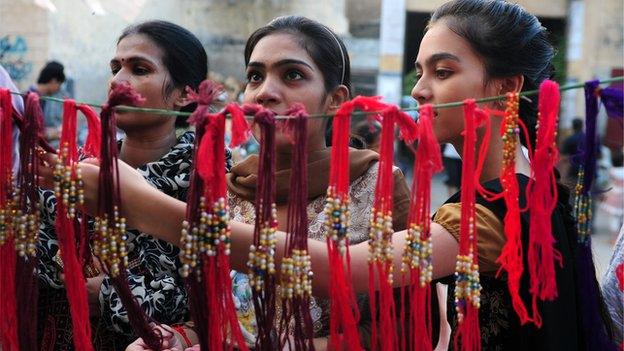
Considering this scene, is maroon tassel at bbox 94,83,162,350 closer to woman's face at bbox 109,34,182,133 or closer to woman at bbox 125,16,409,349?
woman at bbox 125,16,409,349

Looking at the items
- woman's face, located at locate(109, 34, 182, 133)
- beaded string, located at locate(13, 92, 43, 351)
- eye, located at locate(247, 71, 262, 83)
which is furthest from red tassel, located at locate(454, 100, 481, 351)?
woman's face, located at locate(109, 34, 182, 133)

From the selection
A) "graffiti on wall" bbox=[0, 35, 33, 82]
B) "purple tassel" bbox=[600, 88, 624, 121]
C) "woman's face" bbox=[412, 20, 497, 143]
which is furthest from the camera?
"graffiti on wall" bbox=[0, 35, 33, 82]

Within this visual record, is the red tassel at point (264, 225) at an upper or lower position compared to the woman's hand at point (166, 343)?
upper

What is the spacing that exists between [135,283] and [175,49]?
784 millimetres

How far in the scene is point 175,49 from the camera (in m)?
2.47

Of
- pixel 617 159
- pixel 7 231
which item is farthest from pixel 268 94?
pixel 617 159

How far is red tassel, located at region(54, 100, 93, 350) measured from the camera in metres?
1.69

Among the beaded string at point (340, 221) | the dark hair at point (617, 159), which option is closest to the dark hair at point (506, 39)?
the beaded string at point (340, 221)

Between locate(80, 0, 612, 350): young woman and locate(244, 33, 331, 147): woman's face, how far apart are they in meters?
0.31

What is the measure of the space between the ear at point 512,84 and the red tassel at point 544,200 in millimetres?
327

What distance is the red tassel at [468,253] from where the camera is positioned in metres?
1.67

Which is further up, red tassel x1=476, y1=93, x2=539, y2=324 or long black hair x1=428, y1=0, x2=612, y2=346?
long black hair x1=428, y1=0, x2=612, y2=346

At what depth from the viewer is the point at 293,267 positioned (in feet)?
5.43

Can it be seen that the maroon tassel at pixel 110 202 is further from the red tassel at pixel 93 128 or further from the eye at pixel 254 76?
the eye at pixel 254 76
